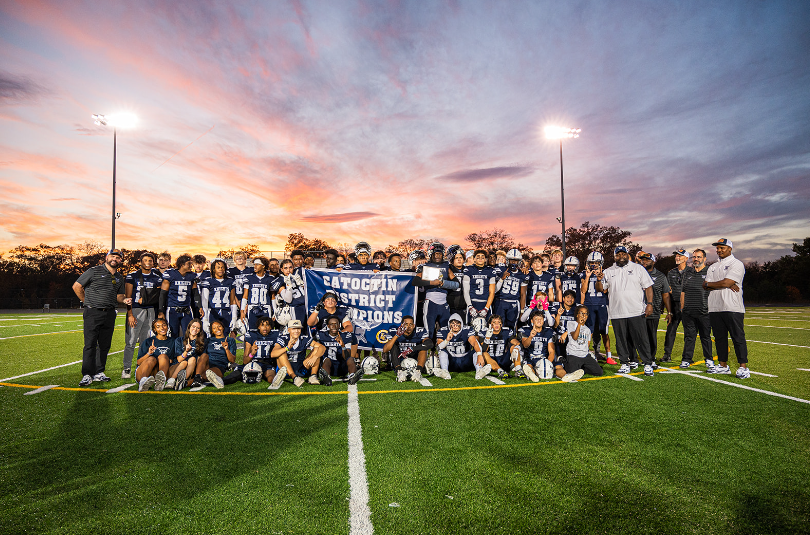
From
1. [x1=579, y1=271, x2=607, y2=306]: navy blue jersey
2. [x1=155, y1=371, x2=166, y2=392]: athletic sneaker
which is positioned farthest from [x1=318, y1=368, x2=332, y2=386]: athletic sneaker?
[x1=579, y1=271, x2=607, y2=306]: navy blue jersey

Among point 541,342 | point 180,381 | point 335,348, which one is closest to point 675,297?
point 541,342

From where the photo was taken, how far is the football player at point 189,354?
5.97 m

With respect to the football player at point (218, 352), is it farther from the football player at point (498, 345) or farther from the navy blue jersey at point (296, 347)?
the football player at point (498, 345)

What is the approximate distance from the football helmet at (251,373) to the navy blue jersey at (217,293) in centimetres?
146

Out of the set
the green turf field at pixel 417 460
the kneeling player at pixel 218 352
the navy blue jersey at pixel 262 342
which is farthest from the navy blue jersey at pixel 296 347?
the kneeling player at pixel 218 352

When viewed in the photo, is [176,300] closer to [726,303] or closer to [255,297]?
[255,297]

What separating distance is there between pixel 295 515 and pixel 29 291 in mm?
45956

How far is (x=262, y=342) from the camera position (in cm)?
662

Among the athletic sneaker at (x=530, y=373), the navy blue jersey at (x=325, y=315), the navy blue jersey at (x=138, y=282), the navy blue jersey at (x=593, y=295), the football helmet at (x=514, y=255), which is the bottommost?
the athletic sneaker at (x=530, y=373)

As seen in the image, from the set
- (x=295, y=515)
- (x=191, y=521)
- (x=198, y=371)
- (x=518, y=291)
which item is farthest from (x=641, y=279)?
(x=198, y=371)

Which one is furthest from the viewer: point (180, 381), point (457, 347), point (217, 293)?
point (217, 293)

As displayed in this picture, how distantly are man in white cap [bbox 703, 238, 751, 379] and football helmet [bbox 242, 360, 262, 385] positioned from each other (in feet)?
25.2

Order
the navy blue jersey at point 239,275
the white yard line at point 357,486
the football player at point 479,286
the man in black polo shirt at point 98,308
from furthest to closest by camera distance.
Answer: the football player at point 479,286 → the navy blue jersey at point 239,275 → the man in black polo shirt at point 98,308 → the white yard line at point 357,486

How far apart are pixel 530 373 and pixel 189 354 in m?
5.43
